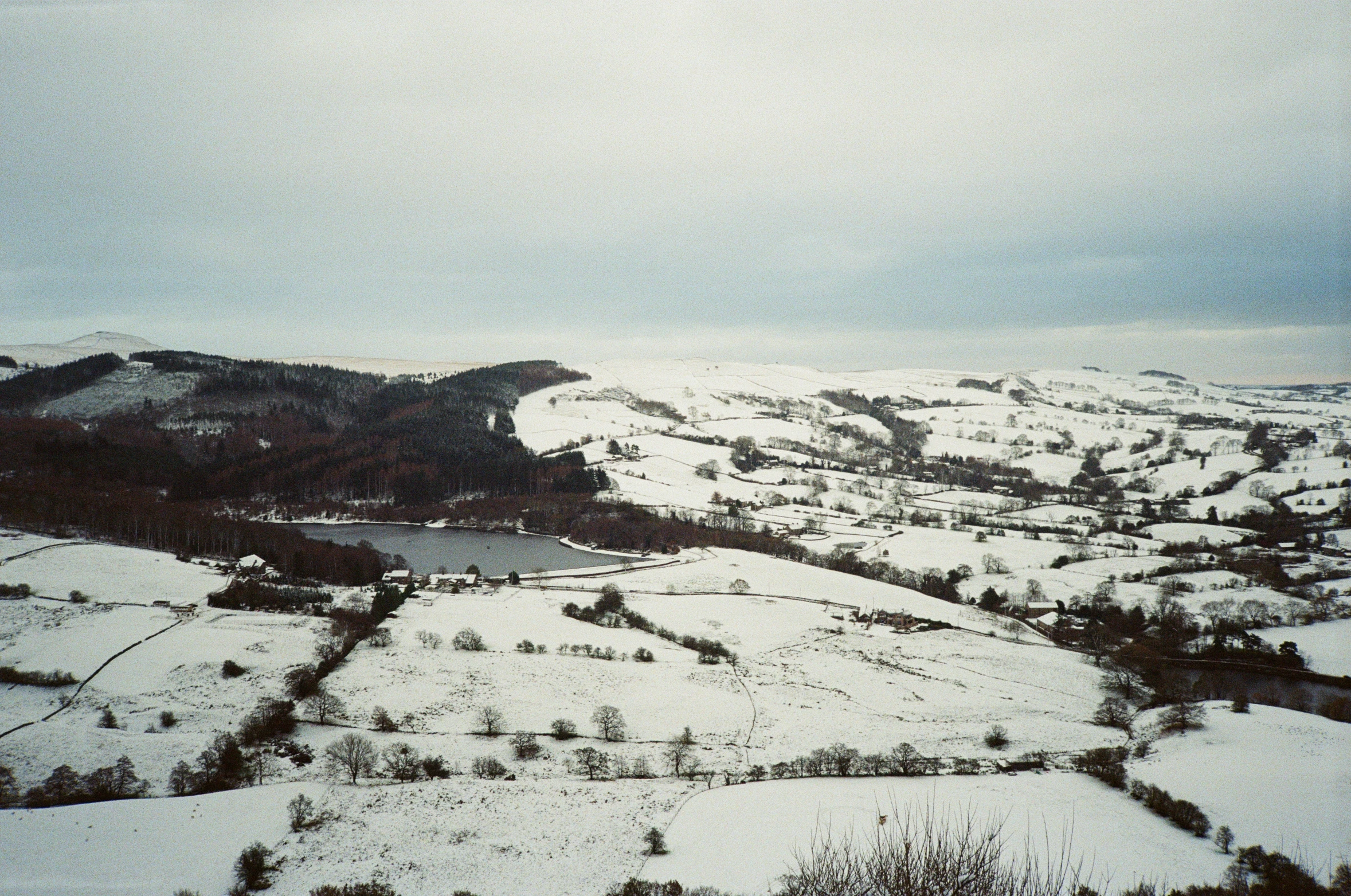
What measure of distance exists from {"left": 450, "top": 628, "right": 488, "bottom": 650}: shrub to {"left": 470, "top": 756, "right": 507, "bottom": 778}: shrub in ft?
Result: 49.1

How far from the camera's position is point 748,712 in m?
36.7

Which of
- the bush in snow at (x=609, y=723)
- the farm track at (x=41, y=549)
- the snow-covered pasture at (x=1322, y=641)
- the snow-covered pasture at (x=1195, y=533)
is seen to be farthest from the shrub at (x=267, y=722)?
the snow-covered pasture at (x=1195, y=533)

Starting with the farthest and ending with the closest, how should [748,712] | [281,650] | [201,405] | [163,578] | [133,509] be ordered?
[201,405] < [133,509] < [163,578] < [281,650] < [748,712]

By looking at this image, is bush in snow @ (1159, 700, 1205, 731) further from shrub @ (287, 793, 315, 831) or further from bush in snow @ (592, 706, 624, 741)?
shrub @ (287, 793, 315, 831)

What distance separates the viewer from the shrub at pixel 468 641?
44.6 metres

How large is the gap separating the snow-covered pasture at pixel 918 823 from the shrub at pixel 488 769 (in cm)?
909

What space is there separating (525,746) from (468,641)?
15.3m

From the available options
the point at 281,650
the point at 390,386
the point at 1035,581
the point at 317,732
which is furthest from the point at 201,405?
the point at 1035,581

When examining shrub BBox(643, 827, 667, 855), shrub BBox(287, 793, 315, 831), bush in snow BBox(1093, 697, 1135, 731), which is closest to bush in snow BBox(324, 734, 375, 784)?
shrub BBox(287, 793, 315, 831)

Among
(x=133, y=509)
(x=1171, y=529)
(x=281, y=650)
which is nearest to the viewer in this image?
(x=281, y=650)

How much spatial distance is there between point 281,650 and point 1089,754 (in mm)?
46972

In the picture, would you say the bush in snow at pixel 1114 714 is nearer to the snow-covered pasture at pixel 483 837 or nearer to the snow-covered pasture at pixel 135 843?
the snow-covered pasture at pixel 483 837

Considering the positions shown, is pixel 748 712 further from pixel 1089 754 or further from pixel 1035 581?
pixel 1035 581

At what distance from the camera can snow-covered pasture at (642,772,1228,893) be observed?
883 inches
